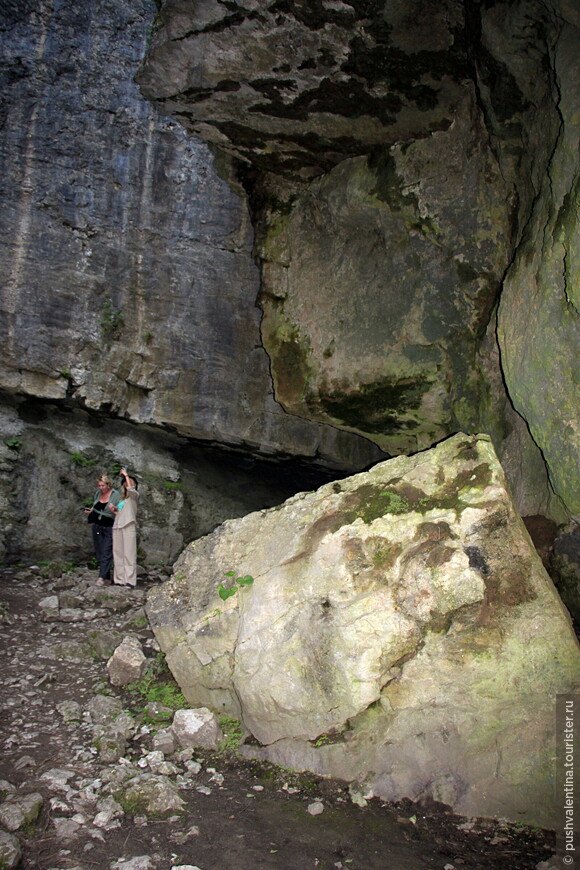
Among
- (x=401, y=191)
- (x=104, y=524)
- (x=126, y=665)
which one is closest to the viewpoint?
(x=126, y=665)

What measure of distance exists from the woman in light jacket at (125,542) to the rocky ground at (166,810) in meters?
3.00

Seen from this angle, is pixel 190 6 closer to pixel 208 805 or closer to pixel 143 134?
pixel 143 134

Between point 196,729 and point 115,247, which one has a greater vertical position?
point 115,247

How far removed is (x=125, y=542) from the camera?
7406 mm

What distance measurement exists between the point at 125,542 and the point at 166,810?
461 centimetres

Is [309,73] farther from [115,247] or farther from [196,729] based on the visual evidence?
[196,729]

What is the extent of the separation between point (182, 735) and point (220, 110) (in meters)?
6.93

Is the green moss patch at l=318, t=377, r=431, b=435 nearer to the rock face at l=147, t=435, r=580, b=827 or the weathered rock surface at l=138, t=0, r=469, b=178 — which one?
the weathered rock surface at l=138, t=0, r=469, b=178

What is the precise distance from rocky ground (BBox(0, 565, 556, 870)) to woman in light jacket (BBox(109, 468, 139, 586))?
9.84ft

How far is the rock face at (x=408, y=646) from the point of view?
3229 mm

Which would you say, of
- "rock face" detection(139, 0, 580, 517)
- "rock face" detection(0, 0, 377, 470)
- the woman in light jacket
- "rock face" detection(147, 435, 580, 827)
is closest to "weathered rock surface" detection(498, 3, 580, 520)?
"rock face" detection(139, 0, 580, 517)

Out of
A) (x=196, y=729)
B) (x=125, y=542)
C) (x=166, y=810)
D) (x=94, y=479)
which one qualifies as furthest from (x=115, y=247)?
(x=166, y=810)

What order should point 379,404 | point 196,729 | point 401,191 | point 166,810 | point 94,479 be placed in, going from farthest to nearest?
point 94,479
point 379,404
point 401,191
point 196,729
point 166,810

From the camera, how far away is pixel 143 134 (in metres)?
8.12
